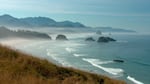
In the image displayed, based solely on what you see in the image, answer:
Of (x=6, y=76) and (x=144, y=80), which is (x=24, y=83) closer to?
(x=6, y=76)

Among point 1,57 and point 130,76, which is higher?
point 1,57

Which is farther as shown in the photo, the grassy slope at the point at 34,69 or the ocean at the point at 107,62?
the ocean at the point at 107,62

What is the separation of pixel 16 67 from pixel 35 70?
3.58 ft

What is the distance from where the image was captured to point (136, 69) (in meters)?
72.3

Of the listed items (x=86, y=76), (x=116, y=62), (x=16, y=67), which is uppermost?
(x=16, y=67)

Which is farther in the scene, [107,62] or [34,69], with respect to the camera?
[107,62]

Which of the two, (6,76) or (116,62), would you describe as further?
(116,62)

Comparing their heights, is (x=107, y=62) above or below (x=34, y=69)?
below

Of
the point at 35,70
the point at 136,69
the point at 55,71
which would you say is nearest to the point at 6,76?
the point at 35,70

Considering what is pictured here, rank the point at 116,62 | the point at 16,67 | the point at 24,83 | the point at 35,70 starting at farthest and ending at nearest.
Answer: the point at 116,62 < the point at 35,70 < the point at 16,67 < the point at 24,83

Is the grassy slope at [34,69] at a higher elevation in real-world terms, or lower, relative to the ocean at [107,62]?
higher

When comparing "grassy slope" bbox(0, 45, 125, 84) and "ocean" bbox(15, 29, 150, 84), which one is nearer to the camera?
"grassy slope" bbox(0, 45, 125, 84)

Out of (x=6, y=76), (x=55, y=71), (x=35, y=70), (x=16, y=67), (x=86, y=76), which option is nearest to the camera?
(x=6, y=76)

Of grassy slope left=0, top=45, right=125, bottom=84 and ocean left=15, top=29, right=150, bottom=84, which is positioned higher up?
grassy slope left=0, top=45, right=125, bottom=84
